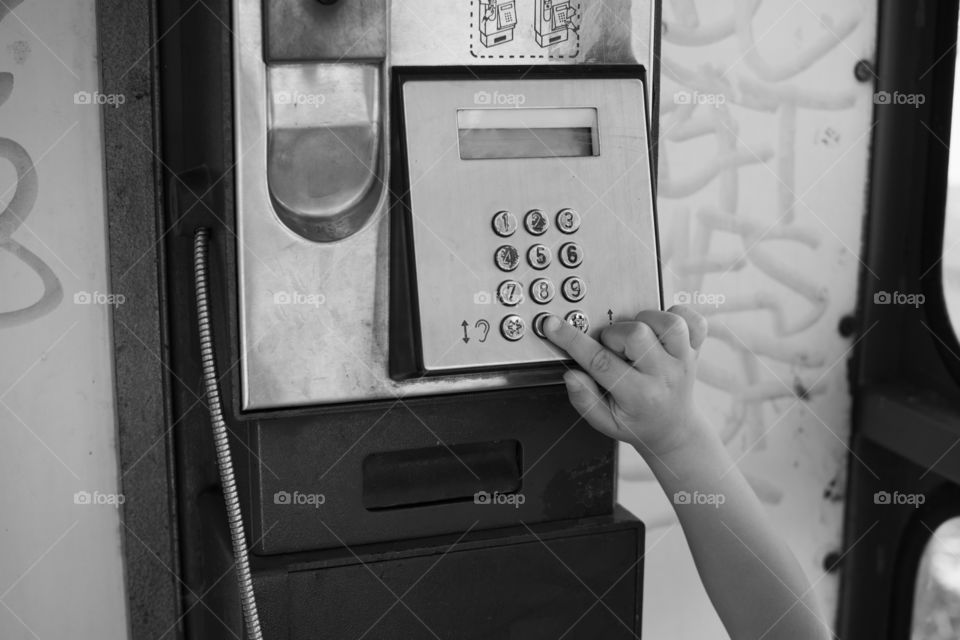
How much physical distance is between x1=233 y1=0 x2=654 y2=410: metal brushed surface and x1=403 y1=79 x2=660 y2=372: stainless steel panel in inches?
1.0

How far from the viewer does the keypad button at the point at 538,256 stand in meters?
0.72

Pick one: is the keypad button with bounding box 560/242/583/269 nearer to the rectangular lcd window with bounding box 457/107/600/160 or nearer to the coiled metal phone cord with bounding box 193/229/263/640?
the rectangular lcd window with bounding box 457/107/600/160

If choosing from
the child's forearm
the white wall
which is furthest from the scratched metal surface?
the white wall

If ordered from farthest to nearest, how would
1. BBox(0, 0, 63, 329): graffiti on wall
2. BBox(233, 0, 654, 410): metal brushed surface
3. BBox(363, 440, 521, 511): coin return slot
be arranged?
BBox(0, 0, 63, 329): graffiti on wall → BBox(363, 440, 521, 511): coin return slot → BBox(233, 0, 654, 410): metal brushed surface

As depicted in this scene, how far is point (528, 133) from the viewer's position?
2.44 feet

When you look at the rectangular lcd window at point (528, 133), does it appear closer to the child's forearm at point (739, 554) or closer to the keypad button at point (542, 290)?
the keypad button at point (542, 290)

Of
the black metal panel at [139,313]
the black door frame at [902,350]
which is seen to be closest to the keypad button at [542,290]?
the black metal panel at [139,313]

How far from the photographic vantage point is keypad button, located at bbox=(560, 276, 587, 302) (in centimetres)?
74

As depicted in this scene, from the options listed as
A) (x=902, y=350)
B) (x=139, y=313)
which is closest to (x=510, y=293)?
(x=139, y=313)

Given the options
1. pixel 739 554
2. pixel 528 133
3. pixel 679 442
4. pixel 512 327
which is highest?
pixel 528 133

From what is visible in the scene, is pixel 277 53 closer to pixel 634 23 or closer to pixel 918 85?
pixel 634 23

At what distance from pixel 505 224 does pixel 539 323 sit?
0.26 feet

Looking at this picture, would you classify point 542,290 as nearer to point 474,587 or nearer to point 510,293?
point 510,293

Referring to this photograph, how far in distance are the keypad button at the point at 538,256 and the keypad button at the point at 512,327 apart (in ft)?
0.14
